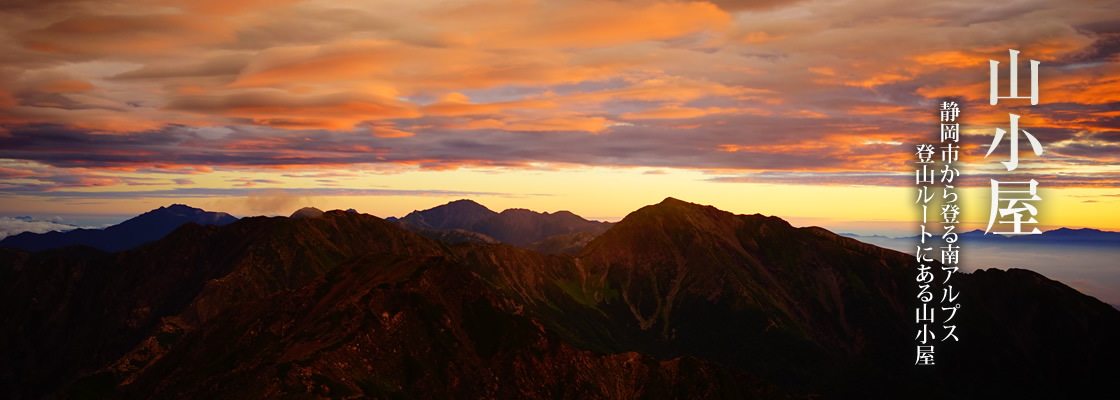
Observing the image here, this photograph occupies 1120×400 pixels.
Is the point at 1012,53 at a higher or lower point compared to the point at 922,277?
higher

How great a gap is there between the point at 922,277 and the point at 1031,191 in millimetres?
34594

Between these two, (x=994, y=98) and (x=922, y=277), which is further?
(x=922, y=277)

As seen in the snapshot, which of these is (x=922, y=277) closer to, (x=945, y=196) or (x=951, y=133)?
(x=945, y=196)

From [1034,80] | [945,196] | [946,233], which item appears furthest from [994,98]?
[946,233]

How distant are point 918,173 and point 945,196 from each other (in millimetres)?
13796

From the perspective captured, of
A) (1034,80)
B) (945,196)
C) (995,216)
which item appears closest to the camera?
(1034,80)

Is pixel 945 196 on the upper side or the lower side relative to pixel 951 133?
lower

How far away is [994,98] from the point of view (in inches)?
6107

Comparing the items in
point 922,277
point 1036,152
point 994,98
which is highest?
point 994,98

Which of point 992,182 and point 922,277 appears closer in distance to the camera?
point 992,182

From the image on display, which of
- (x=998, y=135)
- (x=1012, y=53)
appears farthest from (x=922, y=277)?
(x=1012, y=53)

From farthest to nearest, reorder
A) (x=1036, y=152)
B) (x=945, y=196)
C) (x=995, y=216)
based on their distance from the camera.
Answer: (x=945, y=196) → (x=995, y=216) → (x=1036, y=152)

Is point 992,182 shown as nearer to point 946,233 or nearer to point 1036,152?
point 1036,152

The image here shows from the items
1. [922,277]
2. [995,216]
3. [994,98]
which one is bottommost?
[922,277]
